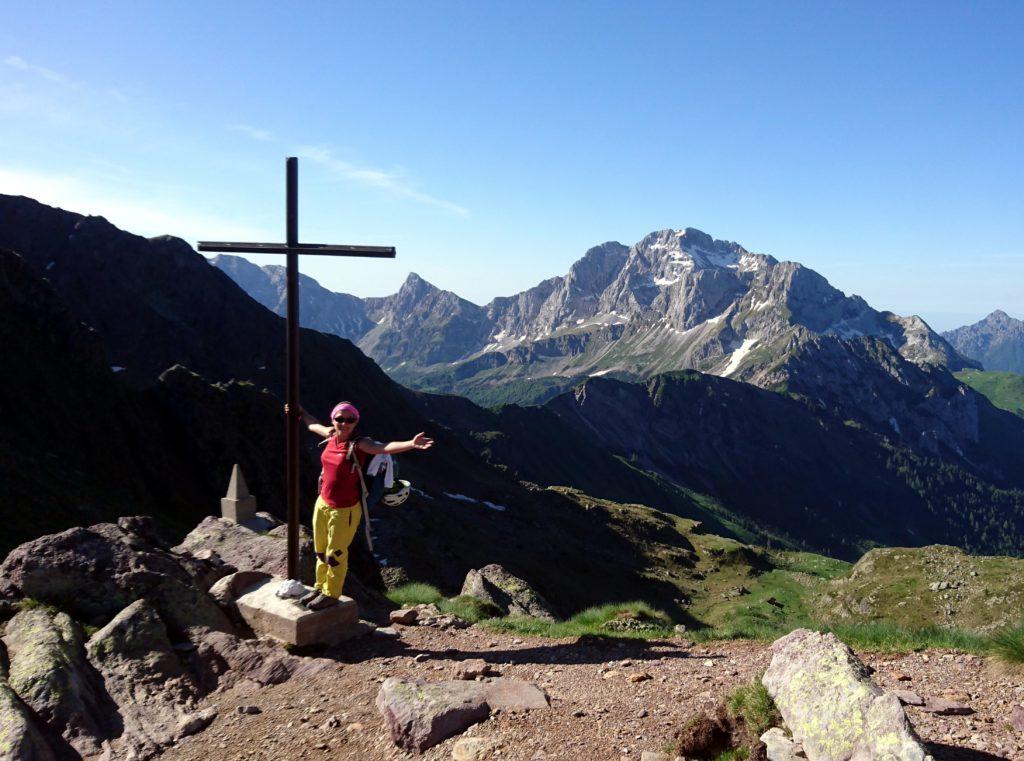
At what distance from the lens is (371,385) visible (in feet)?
482

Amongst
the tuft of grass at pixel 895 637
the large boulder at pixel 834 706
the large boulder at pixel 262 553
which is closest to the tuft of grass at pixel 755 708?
the large boulder at pixel 834 706

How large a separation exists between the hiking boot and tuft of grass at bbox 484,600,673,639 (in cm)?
381

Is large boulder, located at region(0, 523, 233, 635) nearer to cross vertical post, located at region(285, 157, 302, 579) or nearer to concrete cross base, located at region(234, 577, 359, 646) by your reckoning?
concrete cross base, located at region(234, 577, 359, 646)

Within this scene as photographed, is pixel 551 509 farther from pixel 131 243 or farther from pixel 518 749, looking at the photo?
pixel 518 749

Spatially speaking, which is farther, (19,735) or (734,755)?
(19,735)

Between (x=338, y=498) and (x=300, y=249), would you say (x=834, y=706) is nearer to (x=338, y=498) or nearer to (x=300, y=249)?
(x=338, y=498)

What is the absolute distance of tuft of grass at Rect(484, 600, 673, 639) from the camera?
13508 mm

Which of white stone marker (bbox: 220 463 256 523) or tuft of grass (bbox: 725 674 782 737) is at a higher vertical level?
tuft of grass (bbox: 725 674 782 737)

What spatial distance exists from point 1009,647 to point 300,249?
13504mm

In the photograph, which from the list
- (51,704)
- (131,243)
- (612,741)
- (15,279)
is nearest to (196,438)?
(15,279)

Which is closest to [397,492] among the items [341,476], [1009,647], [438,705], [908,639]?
[341,476]

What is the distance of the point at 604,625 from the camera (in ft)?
50.7

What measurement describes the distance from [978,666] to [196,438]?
68.1 m

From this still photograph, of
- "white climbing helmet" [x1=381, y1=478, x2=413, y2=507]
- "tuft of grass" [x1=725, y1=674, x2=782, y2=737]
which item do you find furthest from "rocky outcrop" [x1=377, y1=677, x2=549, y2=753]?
"white climbing helmet" [x1=381, y1=478, x2=413, y2=507]
